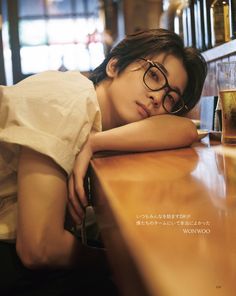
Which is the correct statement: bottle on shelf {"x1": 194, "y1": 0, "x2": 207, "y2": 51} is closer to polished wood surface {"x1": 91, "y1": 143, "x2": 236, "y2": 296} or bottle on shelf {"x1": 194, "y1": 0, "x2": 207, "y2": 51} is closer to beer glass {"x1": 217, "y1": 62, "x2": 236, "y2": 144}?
beer glass {"x1": 217, "y1": 62, "x2": 236, "y2": 144}

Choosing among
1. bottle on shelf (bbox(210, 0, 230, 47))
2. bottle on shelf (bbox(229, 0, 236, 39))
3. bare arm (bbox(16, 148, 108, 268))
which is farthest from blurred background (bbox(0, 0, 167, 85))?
bare arm (bbox(16, 148, 108, 268))

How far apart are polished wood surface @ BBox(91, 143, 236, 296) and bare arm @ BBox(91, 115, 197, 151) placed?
0.66ft

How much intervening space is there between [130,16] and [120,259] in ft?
12.1

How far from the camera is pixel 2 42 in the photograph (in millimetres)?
5023

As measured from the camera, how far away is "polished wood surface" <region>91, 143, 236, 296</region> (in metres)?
0.27

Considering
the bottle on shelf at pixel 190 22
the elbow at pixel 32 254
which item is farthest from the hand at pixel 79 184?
the bottle on shelf at pixel 190 22

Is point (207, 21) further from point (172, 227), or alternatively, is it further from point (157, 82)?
point (172, 227)

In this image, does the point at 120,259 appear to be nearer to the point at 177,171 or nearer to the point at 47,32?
the point at 177,171

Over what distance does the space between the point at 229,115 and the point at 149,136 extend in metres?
0.26

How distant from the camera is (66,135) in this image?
79 centimetres

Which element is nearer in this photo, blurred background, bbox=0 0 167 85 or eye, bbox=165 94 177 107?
eye, bbox=165 94 177 107

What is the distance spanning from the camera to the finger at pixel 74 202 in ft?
2.88

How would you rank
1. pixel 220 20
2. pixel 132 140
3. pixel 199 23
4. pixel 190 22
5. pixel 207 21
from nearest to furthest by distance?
pixel 132 140 → pixel 220 20 → pixel 207 21 → pixel 199 23 → pixel 190 22

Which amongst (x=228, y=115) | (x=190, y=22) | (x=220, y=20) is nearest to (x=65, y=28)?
(x=190, y=22)
